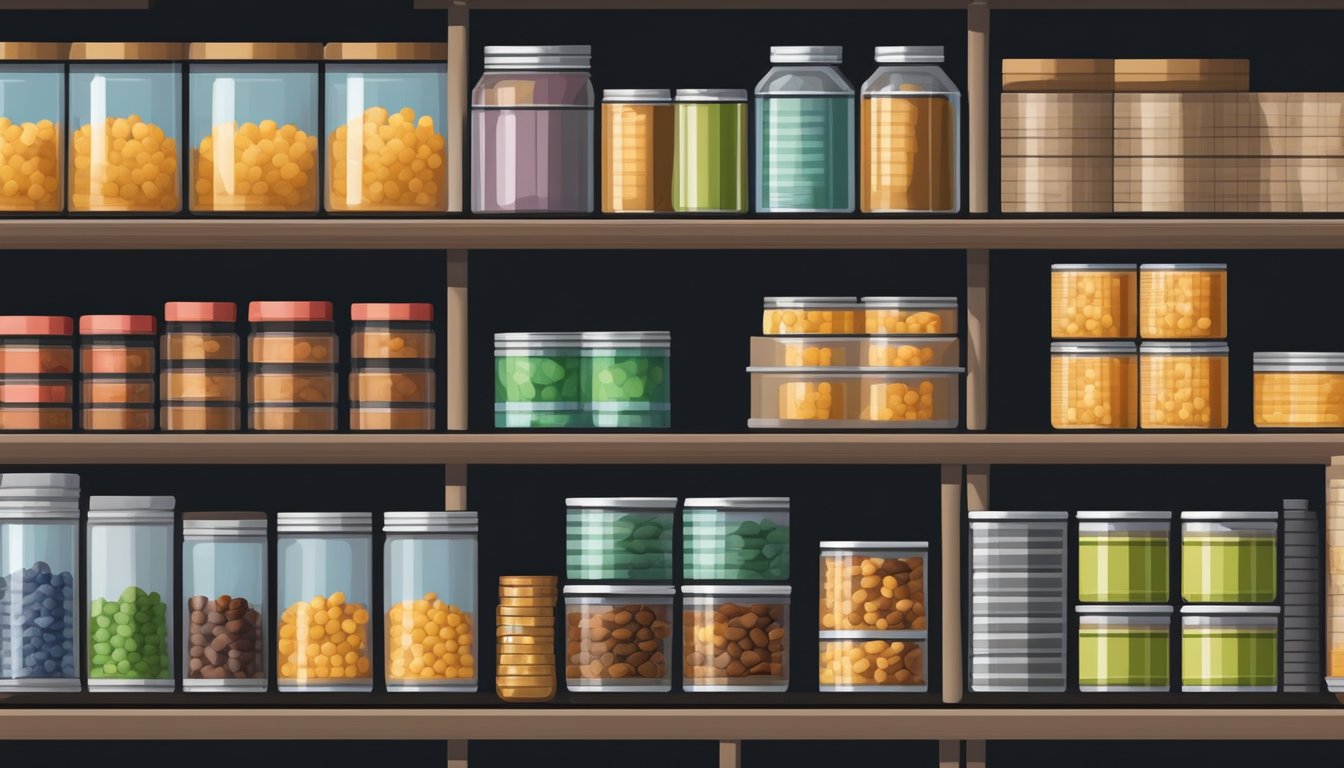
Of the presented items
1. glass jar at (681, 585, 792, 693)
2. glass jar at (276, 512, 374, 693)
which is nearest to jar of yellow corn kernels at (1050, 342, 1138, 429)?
glass jar at (681, 585, 792, 693)

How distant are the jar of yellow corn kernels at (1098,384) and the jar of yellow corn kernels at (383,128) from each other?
113cm

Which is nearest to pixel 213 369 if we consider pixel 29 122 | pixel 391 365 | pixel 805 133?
pixel 391 365

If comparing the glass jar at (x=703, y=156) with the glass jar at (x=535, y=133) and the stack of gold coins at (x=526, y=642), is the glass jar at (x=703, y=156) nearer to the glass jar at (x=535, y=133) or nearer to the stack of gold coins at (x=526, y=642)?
the glass jar at (x=535, y=133)

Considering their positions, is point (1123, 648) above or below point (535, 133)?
below

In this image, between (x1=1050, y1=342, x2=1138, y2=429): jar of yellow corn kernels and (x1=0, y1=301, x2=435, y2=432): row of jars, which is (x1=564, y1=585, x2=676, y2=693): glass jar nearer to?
(x1=0, y1=301, x2=435, y2=432): row of jars

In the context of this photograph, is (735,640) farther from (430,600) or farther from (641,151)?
(641,151)

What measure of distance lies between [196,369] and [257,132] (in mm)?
424

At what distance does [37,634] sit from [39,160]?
82 centimetres

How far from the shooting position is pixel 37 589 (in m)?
3.27

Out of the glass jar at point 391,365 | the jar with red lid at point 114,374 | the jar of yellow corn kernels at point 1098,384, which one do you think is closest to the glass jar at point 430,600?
the glass jar at point 391,365

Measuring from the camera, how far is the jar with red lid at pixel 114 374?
129 inches
